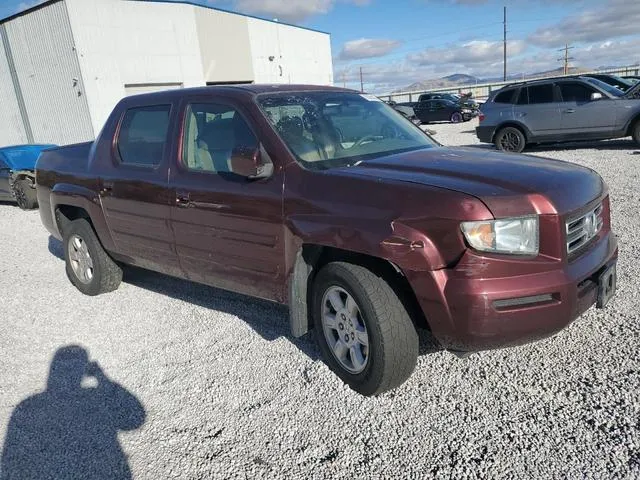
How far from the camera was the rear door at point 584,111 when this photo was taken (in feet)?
38.5

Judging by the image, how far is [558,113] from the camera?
12195 mm

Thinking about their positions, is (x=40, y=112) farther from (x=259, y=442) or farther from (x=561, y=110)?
(x=259, y=442)

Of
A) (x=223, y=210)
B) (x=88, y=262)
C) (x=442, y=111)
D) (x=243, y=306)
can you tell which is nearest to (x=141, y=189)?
(x=223, y=210)

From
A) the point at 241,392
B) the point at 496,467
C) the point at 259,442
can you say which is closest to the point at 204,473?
the point at 259,442

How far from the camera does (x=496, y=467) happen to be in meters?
2.46

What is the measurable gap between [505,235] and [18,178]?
11.4 metres

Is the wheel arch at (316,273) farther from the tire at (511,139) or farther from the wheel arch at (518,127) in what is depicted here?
the wheel arch at (518,127)

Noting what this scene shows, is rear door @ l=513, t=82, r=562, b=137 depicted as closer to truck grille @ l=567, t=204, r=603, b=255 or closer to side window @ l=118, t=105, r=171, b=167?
truck grille @ l=567, t=204, r=603, b=255

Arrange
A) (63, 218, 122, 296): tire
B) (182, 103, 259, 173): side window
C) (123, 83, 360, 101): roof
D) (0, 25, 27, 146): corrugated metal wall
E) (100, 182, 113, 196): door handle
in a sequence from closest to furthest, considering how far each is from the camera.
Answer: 1. (182, 103, 259, 173): side window
2. (123, 83, 360, 101): roof
3. (100, 182, 113, 196): door handle
4. (63, 218, 122, 296): tire
5. (0, 25, 27, 146): corrugated metal wall

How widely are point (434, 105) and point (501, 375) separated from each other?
2597cm

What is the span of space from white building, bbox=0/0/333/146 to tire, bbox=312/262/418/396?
22.3 meters

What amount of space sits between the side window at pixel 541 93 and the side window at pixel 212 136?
10721mm

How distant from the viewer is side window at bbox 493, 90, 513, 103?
506 inches

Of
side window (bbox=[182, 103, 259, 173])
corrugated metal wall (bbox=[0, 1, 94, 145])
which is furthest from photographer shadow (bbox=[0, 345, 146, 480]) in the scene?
corrugated metal wall (bbox=[0, 1, 94, 145])
